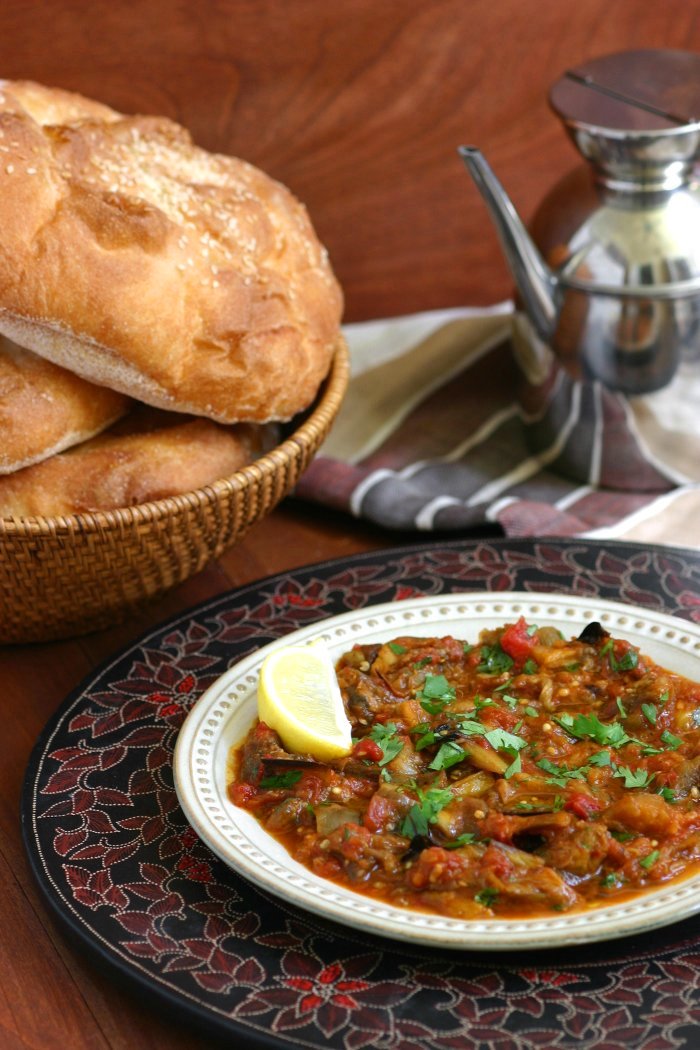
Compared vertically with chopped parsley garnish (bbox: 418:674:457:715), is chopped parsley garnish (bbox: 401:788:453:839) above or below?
above

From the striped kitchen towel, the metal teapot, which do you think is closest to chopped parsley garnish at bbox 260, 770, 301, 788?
the striped kitchen towel

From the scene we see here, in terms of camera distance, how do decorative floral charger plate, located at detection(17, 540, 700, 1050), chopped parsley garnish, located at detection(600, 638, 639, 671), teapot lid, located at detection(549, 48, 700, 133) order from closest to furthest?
decorative floral charger plate, located at detection(17, 540, 700, 1050), chopped parsley garnish, located at detection(600, 638, 639, 671), teapot lid, located at detection(549, 48, 700, 133)

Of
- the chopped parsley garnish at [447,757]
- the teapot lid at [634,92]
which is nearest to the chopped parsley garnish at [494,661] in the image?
the chopped parsley garnish at [447,757]

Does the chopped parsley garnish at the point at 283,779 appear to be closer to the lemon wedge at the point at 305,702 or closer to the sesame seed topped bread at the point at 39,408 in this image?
the lemon wedge at the point at 305,702

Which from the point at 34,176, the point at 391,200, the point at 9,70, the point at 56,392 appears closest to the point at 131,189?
the point at 34,176

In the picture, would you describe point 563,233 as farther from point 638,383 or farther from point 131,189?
point 131,189

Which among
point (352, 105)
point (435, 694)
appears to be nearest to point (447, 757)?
point (435, 694)

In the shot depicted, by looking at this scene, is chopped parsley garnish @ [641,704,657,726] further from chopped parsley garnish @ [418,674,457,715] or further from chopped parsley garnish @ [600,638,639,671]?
chopped parsley garnish @ [418,674,457,715]

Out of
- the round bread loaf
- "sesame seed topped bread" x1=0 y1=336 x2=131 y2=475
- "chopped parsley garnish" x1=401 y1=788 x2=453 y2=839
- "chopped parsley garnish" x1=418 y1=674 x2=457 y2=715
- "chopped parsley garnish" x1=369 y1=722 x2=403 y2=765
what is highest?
the round bread loaf
